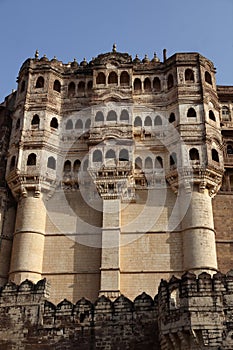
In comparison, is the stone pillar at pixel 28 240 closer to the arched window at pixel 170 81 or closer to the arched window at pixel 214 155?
the arched window at pixel 214 155

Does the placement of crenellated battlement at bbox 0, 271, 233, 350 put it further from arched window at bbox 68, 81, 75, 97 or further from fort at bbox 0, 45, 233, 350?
arched window at bbox 68, 81, 75, 97

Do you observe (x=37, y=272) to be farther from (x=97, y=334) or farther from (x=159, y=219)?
(x=97, y=334)

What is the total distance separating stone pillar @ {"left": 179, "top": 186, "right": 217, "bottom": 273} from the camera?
1952 cm

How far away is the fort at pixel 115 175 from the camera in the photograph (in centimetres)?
2020

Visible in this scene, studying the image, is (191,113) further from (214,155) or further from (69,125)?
(69,125)

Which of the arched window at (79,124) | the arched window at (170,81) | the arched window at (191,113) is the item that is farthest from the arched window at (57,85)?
the arched window at (191,113)

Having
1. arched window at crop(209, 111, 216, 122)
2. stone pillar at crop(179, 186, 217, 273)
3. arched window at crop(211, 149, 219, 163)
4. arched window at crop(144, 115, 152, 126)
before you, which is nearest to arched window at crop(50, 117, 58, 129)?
arched window at crop(144, 115, 152, 126)

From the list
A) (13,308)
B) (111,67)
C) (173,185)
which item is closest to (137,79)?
(111,67)

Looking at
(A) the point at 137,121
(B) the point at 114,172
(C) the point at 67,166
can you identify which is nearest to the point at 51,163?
(C) the point at 67,166

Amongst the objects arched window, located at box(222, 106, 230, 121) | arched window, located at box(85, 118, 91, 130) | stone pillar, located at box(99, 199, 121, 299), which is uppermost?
arched window, located at box(222, 106, 230, 121)

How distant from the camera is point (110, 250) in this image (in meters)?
20.1

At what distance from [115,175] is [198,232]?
4.45 metres

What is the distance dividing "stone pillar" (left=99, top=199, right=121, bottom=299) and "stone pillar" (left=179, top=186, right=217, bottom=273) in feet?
9.29

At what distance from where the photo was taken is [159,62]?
25.2m
